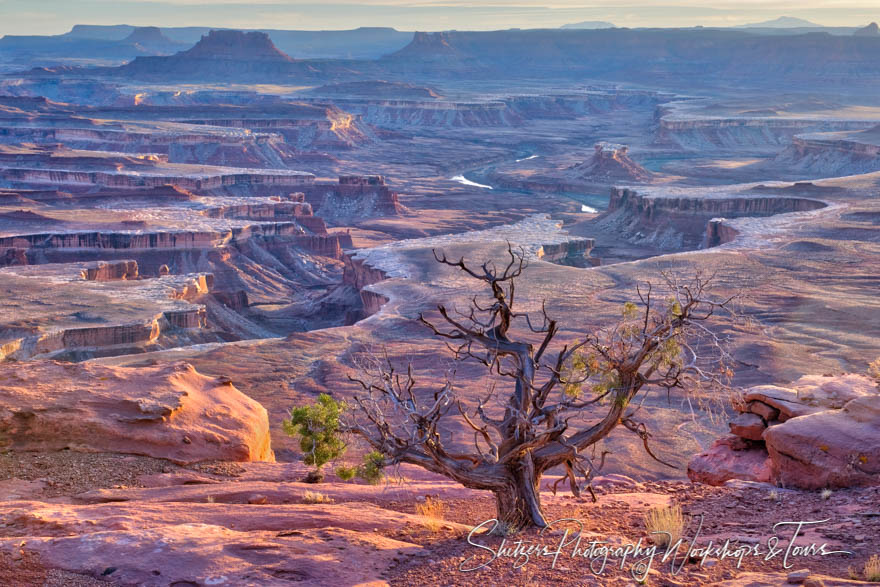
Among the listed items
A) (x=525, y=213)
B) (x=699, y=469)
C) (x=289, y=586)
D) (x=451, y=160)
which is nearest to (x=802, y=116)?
(x=451, y=160)

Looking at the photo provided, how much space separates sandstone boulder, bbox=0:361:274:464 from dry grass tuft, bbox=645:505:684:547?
985 cm

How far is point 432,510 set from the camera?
16312mm

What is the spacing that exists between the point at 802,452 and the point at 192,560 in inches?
456

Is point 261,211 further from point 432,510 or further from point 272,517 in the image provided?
point 272,517

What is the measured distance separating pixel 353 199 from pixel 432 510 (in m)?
100

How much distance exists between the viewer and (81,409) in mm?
20328

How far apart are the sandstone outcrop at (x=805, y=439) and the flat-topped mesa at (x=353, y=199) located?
92.4 meters

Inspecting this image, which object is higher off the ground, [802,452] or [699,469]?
[802,452]

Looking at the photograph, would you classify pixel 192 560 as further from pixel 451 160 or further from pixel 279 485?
pixel 451 160

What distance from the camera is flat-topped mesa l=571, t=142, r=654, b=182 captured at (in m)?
130

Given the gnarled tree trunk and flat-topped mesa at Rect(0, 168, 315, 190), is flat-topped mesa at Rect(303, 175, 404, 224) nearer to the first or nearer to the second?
flat-topped mesa at Rect(0, 168, 315, 190)

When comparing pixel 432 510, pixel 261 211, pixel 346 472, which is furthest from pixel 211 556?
pixel 261 211

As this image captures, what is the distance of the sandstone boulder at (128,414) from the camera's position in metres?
19.6

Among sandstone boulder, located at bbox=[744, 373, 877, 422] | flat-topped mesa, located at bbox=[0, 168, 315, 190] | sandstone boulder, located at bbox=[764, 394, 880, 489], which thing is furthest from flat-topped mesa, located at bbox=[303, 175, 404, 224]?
sandstone boulder, located at bbox=[764, 394, 880, 489]
